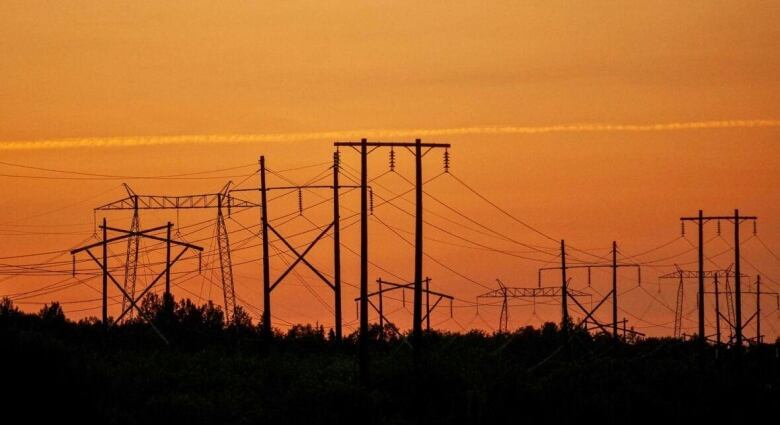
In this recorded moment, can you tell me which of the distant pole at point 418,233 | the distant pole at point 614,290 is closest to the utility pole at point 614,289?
the distant pole at point 614,290

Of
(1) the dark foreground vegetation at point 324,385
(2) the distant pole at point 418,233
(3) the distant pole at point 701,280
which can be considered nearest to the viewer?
(1) the dark foreground vegetation at point 324,385

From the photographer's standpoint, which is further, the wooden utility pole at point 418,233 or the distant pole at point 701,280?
the distant pole at point 701,280

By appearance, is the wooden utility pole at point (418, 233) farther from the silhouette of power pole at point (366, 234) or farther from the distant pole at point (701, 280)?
the distant pole at point (701, 280)

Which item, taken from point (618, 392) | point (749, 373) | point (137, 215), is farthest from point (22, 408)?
point (749, 373)

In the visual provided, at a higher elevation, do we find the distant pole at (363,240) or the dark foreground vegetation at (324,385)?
the distant pole at (363,240)

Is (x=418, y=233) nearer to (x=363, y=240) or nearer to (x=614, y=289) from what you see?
(x=363, y=240)

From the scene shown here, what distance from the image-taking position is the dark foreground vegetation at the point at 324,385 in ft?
195

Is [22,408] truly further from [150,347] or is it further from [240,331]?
[240,331]

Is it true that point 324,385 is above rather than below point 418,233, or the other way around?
below

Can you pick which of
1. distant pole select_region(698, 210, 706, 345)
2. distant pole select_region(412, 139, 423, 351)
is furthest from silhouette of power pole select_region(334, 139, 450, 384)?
distant pole select_region(698, 210, 706, 345)

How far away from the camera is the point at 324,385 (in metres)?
65.8

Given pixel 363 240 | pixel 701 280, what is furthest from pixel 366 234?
pixel 701 280

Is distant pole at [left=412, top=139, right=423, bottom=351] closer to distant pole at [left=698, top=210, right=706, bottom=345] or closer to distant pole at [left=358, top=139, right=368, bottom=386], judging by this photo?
distant pole at [left=358, top=139, right=368, bottom=386]

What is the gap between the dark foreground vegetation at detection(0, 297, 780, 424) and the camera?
59.6m
